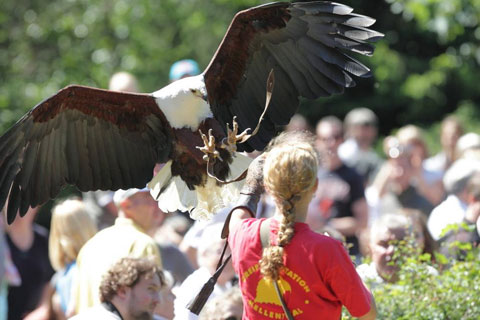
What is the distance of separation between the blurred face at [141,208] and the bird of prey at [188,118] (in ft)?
3.71

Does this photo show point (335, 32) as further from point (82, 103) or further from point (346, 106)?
point (346, 106)

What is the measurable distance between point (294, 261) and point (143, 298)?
195cm

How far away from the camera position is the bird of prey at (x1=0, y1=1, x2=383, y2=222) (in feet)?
18.6

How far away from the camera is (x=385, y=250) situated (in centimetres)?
641

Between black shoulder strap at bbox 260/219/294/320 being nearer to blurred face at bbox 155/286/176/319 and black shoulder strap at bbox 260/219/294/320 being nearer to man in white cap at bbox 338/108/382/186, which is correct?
blurred face at bbox 155/286/176/319

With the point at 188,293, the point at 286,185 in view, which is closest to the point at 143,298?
the point at 188,293

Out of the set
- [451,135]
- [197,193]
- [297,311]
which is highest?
[297,311]

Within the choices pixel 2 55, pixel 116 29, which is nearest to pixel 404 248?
pixel 116 29

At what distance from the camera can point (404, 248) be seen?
18.8 feet

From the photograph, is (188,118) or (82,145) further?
(82,145)

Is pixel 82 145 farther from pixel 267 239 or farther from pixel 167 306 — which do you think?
pixel 267 239

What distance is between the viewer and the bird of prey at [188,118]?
566 centimetres

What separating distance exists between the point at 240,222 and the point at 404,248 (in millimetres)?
1565

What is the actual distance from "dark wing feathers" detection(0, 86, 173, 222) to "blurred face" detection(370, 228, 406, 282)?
1.55 meters
